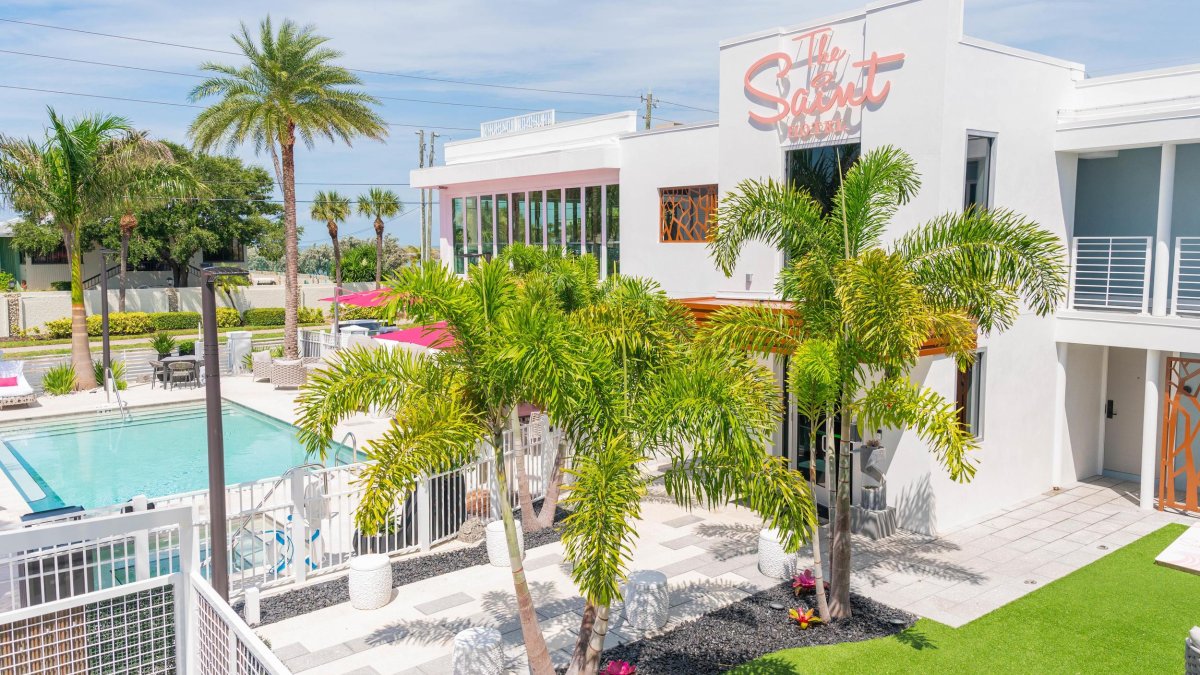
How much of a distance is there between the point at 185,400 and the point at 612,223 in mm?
12293

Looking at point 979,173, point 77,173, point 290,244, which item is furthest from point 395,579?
point 290,244

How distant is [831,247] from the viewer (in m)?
8.91

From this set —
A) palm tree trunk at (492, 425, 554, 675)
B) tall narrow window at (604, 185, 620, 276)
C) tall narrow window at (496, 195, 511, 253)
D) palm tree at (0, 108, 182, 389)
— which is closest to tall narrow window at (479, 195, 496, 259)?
tall narrow window at (496, 195, 511, 253)

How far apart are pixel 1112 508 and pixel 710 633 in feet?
27.0

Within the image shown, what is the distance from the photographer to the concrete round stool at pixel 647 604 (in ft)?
29.2

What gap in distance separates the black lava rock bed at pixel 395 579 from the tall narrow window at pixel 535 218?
394 inches

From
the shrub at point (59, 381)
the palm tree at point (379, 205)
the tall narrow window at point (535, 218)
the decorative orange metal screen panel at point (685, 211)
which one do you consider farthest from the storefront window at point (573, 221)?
the palm tree at point (379, 205)

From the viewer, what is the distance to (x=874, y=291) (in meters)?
7.80

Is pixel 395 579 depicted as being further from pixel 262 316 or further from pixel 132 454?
pixel 262 316

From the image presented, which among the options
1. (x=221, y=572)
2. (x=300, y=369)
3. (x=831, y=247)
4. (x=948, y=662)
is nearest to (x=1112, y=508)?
(x=948, y=662)

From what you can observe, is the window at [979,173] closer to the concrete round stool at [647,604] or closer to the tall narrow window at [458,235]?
the concrete round stool at [647,604]

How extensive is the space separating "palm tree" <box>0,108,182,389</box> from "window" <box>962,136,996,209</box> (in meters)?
20.6

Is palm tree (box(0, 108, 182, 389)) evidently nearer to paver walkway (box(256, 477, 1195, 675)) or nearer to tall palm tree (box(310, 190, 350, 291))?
paver walkway (box(256, 477, 1195, 675))

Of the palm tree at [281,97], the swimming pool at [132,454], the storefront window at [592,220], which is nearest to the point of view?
the swimming pool at [132,454]
